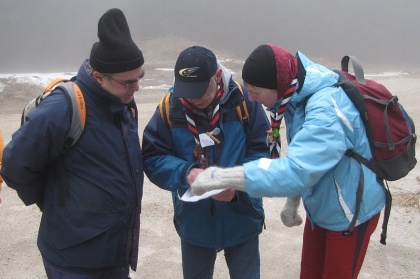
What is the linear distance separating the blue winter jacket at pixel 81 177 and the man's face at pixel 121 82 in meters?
0.04

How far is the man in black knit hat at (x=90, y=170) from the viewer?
78.5 inches

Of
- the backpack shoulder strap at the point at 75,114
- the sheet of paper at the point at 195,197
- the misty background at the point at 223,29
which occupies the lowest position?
the misty background at the point at 223,29

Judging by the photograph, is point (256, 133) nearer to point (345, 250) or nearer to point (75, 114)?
point (345, 250)

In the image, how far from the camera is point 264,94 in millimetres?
2129

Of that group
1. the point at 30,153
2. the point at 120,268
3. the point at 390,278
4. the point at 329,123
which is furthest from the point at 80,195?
the point at 390,278

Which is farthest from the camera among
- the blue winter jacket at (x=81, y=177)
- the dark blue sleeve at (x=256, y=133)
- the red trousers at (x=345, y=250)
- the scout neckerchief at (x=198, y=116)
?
the dark blue sleeve at (x=256, y=133)

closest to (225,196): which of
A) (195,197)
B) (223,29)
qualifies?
(195,197)

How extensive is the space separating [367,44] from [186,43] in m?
15.7

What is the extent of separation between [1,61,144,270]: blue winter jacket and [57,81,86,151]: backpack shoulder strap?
0.09 ft

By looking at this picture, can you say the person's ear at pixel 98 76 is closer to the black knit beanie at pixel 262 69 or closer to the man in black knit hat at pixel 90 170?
the man in black knit hat at pixel 90 170

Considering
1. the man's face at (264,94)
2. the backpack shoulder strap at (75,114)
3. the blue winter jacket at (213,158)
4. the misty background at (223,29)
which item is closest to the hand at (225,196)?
the blue winter jacket at (213,158)

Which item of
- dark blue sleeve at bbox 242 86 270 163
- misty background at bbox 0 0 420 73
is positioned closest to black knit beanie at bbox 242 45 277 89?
dark blue sleeve at bbox 242 86 270 163

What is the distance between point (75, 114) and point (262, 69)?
2.89 ft

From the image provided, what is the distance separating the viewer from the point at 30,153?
1917mm
